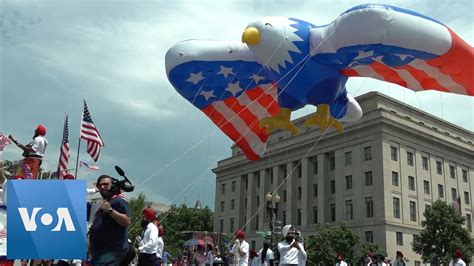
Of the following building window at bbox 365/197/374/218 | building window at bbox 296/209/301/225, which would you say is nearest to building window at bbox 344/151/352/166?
building window at bbox 365/197/374/218

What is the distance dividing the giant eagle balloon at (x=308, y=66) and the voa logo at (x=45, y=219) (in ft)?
19.6

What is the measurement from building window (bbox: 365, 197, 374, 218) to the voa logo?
49.1 meters

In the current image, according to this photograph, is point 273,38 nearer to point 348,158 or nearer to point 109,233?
point 109,233

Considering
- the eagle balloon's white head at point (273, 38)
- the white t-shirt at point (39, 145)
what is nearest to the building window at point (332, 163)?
the eagle balloon's white head at point (273, 38)

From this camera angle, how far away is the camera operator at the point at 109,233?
4961 millimetres

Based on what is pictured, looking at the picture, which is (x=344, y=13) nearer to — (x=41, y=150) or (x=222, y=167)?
(x=41, y=150)

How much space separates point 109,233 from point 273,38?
5933 mm

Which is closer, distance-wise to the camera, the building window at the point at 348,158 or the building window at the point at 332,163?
the building window at the point at 348,158

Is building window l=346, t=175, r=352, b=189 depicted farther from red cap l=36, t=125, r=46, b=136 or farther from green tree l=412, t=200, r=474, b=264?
red cap l=36, t=125, r=46, b=136

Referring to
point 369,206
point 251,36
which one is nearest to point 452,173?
point 369,206

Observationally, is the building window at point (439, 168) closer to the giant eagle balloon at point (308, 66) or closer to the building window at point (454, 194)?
the building window at point (454, 194)

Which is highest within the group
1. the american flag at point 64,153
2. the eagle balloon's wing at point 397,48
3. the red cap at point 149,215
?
the eagle balloon's wing at point 397,48

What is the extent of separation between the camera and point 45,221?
4910 millimetres

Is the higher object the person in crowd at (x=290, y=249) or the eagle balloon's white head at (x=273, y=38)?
the eagle balloon's white head at (x=273, y=38)
